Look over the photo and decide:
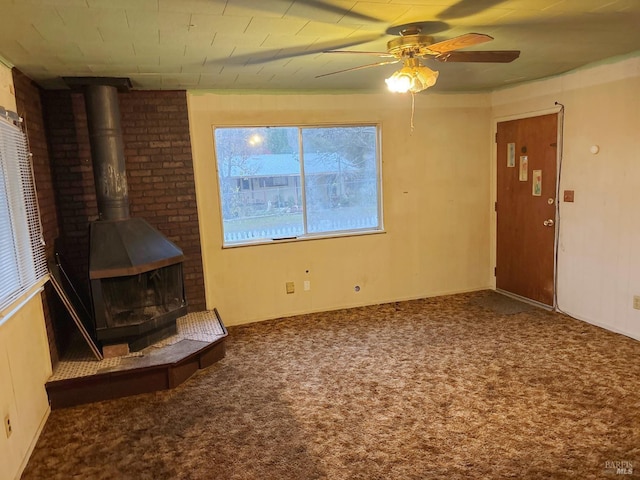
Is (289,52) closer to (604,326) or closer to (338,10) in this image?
(338,10)

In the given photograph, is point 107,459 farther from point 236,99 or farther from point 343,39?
point 236,99

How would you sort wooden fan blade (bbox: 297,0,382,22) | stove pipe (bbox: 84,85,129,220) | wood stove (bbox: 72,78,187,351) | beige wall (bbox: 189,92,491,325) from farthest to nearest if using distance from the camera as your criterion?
1. beige wall (bbox: 189,92,491,325)
2. stove pipe (bbox: 84,85,129,220)
3. wood stove (bbox: 72,78,187,351)
4. wooden fan blade (bbox: 297,0,382,22)

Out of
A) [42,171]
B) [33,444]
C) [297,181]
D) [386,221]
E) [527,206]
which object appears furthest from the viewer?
[386,221]

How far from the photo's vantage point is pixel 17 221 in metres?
2.75

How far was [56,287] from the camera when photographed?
321 centimetres

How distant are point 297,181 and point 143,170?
1.47 metres

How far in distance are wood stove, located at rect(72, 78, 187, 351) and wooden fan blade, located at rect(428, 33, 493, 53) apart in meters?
2.44

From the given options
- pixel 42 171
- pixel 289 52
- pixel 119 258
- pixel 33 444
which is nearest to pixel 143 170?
pixel 42 171

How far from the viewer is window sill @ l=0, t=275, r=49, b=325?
2.33 metres

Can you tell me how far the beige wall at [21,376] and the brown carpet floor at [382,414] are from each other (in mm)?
116

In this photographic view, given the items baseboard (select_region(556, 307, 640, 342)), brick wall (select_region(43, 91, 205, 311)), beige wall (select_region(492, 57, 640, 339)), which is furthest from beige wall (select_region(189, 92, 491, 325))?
baseboard (select_region(556, 307, 640, 342))

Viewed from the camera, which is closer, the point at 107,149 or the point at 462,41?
the point at 462,41

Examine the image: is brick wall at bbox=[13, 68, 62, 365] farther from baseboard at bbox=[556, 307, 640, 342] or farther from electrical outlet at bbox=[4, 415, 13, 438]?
baseboard at bbox=[556, 307, 640, 342]

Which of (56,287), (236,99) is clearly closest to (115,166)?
(56,287)
